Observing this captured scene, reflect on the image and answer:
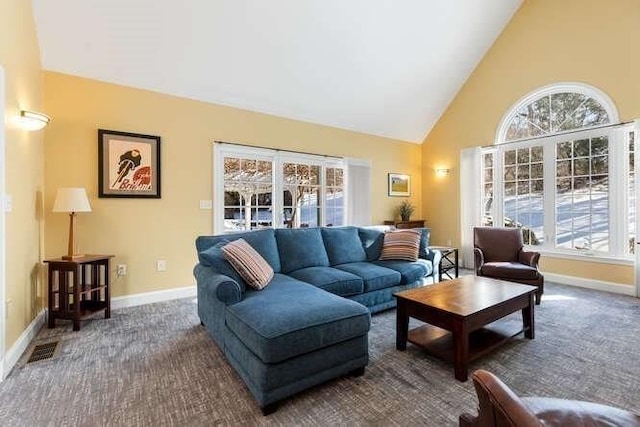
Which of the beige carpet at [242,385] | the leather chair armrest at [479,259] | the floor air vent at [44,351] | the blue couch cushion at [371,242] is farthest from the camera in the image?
the leather chair armrest at [479,259]

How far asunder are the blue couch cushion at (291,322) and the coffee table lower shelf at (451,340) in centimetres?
63

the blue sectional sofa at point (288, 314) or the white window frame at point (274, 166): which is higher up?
the white window frame at point (274, 166)

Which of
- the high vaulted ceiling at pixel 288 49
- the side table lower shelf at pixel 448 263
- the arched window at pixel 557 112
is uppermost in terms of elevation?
the high vaulted ceiling at pixel 288 49

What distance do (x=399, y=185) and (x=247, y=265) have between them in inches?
179

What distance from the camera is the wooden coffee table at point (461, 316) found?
2.07m

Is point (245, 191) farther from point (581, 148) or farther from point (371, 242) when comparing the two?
point (581, 148)

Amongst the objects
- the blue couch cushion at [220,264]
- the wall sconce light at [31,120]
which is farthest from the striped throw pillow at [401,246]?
the wall sconce light at [31,120]

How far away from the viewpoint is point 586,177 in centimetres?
443

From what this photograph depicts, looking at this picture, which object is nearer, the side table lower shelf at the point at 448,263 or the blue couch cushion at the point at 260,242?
the blue couch cushion at the point at 260,242

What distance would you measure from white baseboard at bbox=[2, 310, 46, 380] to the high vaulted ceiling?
2.52m

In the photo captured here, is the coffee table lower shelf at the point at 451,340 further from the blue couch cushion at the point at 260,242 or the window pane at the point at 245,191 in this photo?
the window pane at the point at 245,191

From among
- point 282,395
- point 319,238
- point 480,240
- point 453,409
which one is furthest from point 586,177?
point 282,395

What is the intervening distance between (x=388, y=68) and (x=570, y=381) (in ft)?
14.3

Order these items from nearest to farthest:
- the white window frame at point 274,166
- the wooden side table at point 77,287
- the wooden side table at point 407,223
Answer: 1. the wooden side table at point 77,287
2. the white window frame at point 274,166
3. the wooden side table at point 407,223
